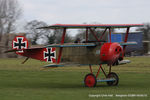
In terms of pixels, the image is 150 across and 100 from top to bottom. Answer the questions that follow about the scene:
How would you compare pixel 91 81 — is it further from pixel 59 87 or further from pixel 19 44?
pixel 19 44

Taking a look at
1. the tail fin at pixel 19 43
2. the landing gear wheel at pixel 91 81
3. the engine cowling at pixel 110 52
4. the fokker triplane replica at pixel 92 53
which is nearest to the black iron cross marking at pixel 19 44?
the tail fin at pixel 19 43

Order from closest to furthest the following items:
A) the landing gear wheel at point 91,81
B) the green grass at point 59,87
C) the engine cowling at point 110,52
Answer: the green grass at point 59,87
the engine cowling at point 110,52
the landing gear wheel at point 91,81

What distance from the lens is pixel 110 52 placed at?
14586 mm

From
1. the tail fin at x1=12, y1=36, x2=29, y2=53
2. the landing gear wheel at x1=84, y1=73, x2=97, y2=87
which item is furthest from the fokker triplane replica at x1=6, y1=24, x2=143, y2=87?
the tail fin at x1=12, y1=36, x2=29, y2=53

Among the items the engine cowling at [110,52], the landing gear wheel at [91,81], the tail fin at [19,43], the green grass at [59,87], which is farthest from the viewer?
the tail fin at [19,43]

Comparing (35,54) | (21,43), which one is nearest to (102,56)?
(35,54)

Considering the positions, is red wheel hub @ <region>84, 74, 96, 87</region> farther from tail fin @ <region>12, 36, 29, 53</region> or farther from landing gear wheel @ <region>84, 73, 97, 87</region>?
tail fin @ <region>12, 36, 29, 53</region>

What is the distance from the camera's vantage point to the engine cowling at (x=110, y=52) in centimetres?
1461

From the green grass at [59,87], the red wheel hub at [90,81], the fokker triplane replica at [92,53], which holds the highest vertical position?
the fokker triplane replica at [92,53]

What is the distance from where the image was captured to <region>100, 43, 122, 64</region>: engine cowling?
47.9ft

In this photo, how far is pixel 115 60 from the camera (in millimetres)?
14828

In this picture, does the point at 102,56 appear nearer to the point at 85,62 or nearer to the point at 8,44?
the point at 85,62

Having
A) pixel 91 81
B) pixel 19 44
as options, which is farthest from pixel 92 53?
pixel 19 44

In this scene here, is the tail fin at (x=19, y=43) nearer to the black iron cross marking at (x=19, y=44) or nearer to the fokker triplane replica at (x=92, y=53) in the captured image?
the black iron cross marking at (x=19, y=44)
